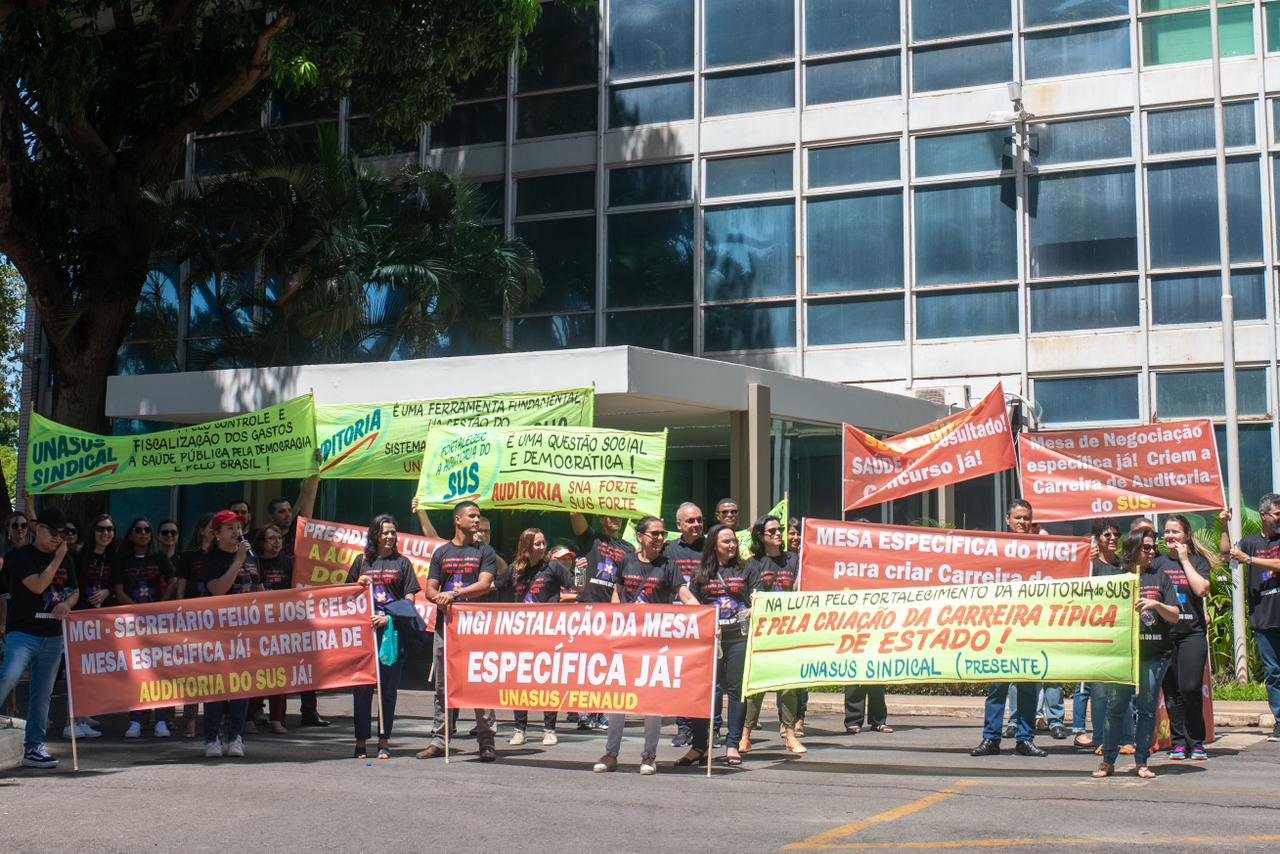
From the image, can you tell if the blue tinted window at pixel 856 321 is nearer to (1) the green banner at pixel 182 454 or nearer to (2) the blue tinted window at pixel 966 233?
(2) the blue tinted window at pixel 966 233

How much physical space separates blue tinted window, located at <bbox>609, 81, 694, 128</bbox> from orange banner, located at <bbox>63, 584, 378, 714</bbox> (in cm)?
1434

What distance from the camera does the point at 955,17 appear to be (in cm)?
2250

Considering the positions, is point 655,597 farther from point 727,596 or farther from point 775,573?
point 775,573

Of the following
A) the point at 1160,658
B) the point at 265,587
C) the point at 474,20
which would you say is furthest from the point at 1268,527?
the point at 474,20

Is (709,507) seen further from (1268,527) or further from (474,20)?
(1268,527)

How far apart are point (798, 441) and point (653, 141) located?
629 centimetres

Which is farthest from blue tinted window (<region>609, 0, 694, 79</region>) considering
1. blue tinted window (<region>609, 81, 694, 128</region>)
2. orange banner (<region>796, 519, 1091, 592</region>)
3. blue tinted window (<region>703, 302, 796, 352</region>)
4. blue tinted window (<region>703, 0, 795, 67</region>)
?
orange banner (<region>796, 519, 1091, 592</region>)

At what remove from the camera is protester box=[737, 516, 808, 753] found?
11.6 metres

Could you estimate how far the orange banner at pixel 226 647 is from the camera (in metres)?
11.2

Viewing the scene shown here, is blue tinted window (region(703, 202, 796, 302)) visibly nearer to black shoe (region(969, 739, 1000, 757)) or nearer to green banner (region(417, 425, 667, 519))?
green banner (region(417, 425, 667, 519))

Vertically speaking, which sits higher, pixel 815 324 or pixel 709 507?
pixel 815 324

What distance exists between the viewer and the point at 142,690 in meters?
11.3

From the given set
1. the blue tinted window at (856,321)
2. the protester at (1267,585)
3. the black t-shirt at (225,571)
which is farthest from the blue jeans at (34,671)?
the blue tinted window at (856,321)

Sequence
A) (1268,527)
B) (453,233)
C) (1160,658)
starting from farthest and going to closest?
(453,233) < (1268,527) < (1160,658)
